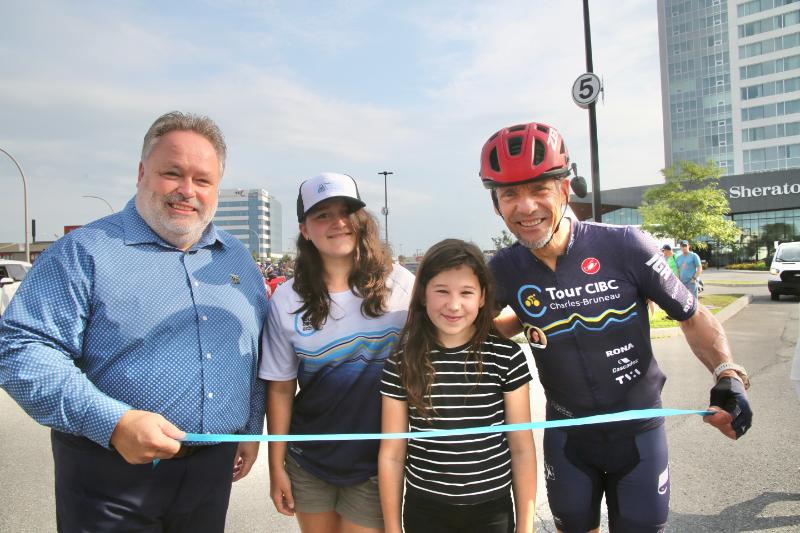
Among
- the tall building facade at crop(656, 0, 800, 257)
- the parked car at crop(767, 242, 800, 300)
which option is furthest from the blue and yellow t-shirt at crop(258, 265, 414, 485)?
the tall building facade at crop(656, 0, 800, 257)

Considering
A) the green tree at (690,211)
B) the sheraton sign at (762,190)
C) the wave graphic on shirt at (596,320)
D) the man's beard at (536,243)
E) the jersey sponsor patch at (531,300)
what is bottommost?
the wave graphic on shirt at (596,320)

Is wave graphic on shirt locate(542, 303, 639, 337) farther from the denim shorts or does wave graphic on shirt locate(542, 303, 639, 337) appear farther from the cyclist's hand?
the denim shorts

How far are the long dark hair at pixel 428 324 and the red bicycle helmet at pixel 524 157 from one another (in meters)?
0.38

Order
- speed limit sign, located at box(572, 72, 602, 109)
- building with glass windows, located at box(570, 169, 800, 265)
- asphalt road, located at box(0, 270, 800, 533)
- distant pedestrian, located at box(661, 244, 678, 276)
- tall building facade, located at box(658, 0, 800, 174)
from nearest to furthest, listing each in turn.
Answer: asphalt road, located at box(0, 270, 800, 533) < speed limit sign, located at box(572, 72, 602, 109) < distant pedestrian, located at box(661, 244, 678, 276) < building with glass windows, located at box(570, 169, 800, 265) < tall building facade, located at box(658, 0, 800, 174)

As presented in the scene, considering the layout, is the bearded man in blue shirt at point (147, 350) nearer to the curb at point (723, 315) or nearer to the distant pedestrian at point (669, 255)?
the curb at point (723, 315)

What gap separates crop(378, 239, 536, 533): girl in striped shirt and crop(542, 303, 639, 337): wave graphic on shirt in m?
0.29

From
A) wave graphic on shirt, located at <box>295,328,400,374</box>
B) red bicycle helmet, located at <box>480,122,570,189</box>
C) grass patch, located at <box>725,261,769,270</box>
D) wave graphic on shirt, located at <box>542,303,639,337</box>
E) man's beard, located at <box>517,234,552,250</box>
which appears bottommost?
grass patch, located at <box>725,261,769,270</box>

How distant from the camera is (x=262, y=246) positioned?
544ft

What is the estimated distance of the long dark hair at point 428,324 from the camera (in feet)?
7.00

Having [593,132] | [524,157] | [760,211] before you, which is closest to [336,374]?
[524,157]

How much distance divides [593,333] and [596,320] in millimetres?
63

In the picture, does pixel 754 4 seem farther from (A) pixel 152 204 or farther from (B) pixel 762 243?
(A) pixel 152 204

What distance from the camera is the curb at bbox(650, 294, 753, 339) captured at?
36.0 feet

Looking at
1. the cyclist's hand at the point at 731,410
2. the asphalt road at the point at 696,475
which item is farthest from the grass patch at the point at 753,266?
the cyclist's hand at the point at 731,410
